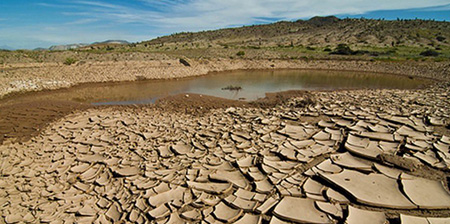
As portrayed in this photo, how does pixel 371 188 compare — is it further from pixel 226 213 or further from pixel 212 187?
pixel 212 187

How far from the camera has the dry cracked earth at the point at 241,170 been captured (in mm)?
2678

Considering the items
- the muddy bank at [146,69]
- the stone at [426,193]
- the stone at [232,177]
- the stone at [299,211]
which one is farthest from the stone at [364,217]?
the muddy bank at [146,69]

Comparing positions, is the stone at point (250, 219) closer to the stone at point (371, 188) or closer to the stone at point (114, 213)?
the stone at point (371, 188)

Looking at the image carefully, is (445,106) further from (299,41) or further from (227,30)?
(227,30)

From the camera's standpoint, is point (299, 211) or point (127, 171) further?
point (127, 171)

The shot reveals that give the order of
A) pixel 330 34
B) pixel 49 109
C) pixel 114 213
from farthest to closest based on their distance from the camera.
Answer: pixel 330 34 < pixel 49 109 < pixel 114 213

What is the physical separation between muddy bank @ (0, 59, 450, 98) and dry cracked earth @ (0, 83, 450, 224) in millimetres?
7117

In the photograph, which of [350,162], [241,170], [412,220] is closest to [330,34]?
[350,162]

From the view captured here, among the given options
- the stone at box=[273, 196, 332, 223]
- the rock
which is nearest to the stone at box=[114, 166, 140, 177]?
the rock

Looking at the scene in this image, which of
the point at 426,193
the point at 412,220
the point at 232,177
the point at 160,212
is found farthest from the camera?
the point at 232,177

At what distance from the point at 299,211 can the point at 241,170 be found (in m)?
1.11

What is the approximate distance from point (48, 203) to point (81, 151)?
1484mm

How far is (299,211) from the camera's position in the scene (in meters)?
2.59

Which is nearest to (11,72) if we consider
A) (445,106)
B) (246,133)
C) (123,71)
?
(123,71)
